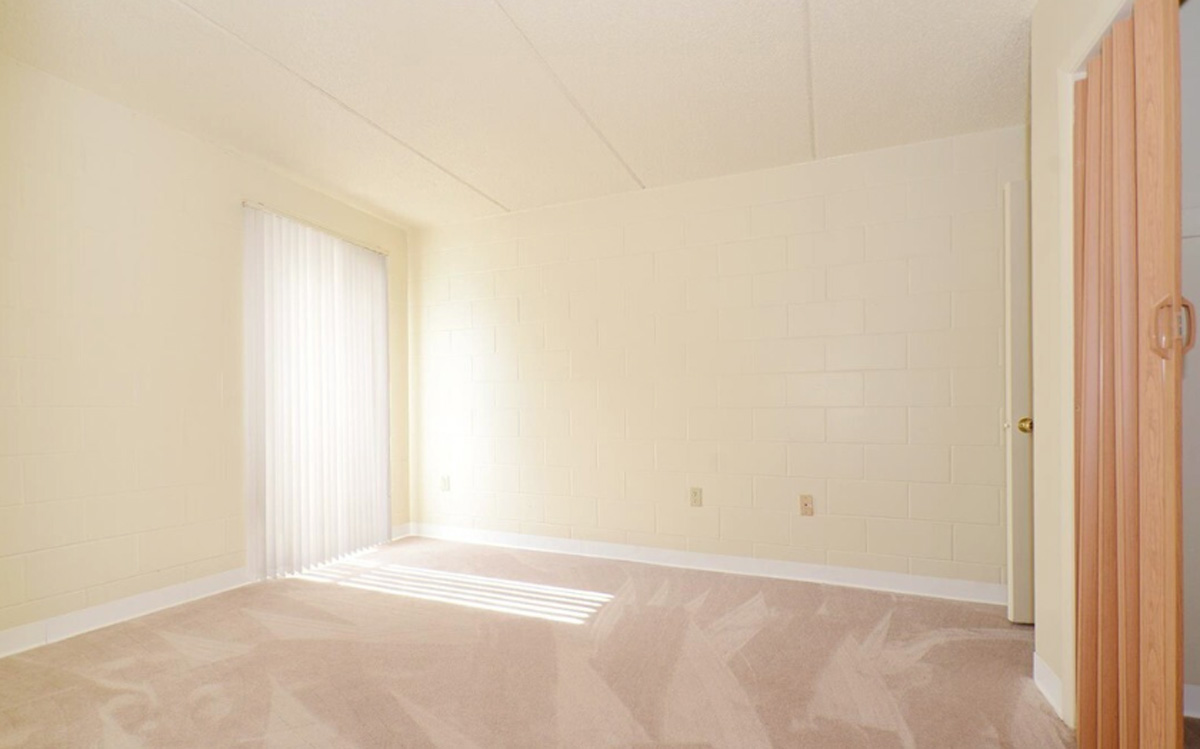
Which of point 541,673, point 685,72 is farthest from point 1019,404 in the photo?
point 541,673

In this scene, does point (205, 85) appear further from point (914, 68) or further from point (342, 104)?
point (914, 68)

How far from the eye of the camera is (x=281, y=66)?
2541 mm

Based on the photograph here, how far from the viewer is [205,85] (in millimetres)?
2693

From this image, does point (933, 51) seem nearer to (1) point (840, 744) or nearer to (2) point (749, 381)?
(2) point (749, 381)

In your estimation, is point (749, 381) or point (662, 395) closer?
point (749, 381)

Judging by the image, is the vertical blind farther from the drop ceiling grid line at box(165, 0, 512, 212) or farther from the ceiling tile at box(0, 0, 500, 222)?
the drop ceiling grid line at box(165, 0, 512, 212)

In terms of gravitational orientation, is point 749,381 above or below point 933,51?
below

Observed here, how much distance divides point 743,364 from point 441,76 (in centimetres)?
241

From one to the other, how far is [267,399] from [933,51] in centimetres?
404

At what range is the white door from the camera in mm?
2738

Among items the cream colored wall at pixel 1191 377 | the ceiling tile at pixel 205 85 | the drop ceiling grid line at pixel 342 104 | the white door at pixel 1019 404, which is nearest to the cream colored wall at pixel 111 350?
the ceiling tile at pixel 205 85

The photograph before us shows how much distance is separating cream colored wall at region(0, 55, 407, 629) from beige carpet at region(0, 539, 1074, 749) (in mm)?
372

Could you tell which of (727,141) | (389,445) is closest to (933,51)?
(727,141)

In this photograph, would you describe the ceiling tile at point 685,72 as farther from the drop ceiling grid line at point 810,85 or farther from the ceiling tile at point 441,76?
the ceiling tile at point 441,76
